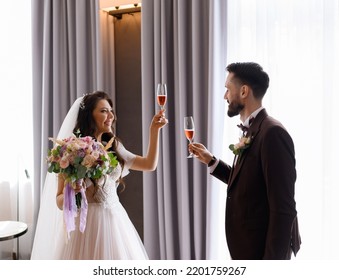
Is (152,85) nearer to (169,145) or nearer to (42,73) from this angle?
(169,145)

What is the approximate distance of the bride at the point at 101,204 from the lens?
2.40 meters

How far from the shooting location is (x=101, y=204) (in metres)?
2.49

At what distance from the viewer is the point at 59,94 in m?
3.79

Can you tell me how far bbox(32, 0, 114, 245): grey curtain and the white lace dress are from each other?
1.40 meters

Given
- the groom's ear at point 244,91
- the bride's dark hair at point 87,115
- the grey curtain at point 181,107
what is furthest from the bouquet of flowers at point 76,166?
the grey curtain at point 181,107

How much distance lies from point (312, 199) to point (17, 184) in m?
2.90

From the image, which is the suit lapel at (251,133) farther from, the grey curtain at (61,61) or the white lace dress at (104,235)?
the grey curtain at (61,61)

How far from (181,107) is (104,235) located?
1.25 metres

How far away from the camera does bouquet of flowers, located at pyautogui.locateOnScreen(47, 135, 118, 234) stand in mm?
2164

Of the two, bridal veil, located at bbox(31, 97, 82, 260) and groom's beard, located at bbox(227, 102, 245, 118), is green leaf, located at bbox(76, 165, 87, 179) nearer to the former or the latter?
bridal veil, located at bbox(31, 97, 82, 260)

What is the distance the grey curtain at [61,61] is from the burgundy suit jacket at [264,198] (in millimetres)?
2026

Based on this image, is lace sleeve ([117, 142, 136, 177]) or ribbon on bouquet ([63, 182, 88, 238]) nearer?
ribbon on bouquet ([63, 182, 88, 238])

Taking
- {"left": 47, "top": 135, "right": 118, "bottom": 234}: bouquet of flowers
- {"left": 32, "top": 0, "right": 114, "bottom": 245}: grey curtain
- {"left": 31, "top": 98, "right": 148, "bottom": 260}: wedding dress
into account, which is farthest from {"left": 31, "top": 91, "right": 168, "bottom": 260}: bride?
{"left": 32, "top": 0, "right": 114, "bottom": 245}: grey curtain

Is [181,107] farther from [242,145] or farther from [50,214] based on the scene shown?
[50,214]
